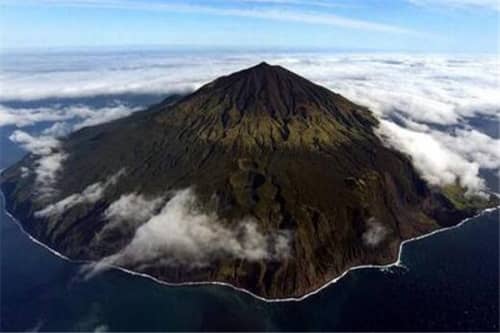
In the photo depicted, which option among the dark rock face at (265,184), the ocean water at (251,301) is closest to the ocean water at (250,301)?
the ocean water at (251,301)

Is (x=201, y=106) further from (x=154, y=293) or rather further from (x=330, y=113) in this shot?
(x=154, y=293)

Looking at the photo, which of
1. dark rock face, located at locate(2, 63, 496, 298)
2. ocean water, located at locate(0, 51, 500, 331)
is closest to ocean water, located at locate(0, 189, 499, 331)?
ocean water, located at locate(0, 51, 500, 331)

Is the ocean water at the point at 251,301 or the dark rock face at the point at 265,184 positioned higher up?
the dark rock face at the point at 265,184

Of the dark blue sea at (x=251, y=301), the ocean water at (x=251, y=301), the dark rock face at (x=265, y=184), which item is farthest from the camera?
the dark rock face at (x=265, y=184)

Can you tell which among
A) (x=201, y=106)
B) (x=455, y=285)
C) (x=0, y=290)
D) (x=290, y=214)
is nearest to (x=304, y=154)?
(x=290, y=214)

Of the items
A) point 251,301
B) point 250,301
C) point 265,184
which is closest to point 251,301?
point 251,301

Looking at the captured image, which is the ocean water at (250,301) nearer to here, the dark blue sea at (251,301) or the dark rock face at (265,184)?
the dark blue sea at (251,301)

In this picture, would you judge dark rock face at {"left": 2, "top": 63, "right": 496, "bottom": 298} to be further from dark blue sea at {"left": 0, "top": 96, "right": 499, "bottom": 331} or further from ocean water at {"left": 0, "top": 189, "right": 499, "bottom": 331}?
dark blue sea at {"left": 0, "top": 96, "right": 499, "bottom": 331}
